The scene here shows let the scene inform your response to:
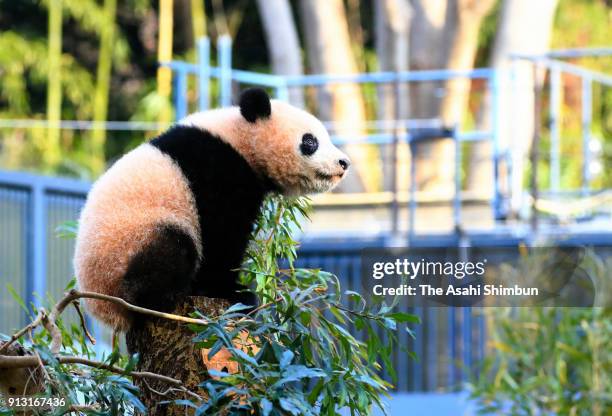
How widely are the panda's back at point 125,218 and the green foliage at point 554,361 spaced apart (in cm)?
272

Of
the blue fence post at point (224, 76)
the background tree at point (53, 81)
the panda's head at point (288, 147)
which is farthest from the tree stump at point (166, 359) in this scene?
the background tree at point (53, 81)

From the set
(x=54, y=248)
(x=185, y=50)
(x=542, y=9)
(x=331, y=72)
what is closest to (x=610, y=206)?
(x=542, y=9)

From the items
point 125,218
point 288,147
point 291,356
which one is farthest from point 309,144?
point 291,356

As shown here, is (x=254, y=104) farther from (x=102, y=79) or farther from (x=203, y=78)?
(x=102, y=79)

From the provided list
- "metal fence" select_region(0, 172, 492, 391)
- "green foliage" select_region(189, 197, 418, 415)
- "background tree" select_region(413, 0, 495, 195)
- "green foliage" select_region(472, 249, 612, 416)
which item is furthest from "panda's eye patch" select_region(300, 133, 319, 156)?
"background tree" select_region(413, 0, 495, 195)

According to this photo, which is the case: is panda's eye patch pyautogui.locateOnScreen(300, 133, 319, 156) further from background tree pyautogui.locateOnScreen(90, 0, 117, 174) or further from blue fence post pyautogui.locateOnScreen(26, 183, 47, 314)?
background tree pyautogui.locateOnScreen(90, 0, 117, 174)

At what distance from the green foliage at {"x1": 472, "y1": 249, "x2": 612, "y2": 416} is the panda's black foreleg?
273 cm

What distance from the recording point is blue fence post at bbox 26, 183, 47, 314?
6.24m

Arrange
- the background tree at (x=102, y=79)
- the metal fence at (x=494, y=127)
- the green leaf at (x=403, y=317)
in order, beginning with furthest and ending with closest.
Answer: the background tree at (x=102, y=79) → the metal fence at (x=494, y=127) → the green leaf at (x=403, y=317)

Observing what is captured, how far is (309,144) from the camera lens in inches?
118

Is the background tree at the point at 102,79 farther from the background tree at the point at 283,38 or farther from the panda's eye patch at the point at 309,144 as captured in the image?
the panda's eye patch at the point at 309,144

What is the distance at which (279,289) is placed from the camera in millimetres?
2602

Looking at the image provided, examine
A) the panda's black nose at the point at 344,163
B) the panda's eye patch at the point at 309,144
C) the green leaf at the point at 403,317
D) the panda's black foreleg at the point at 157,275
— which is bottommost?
the green leaf at the point at 403,317

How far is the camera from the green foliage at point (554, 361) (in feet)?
16.3
